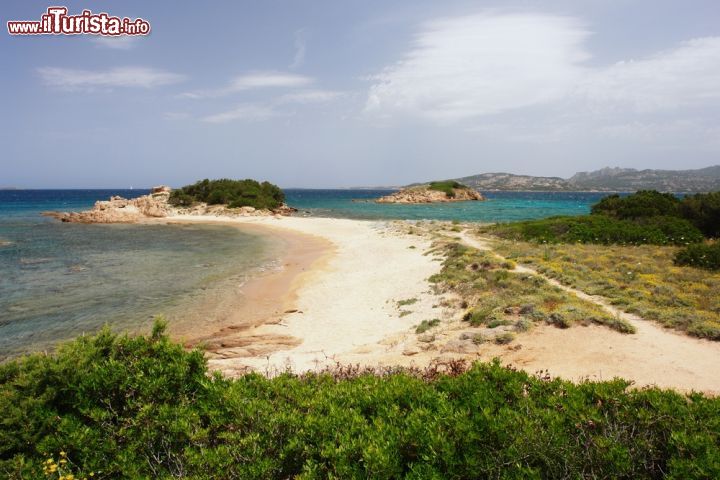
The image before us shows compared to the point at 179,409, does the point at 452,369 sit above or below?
Result: below

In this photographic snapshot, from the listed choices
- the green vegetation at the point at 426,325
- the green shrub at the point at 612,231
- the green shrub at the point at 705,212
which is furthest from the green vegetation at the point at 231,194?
the green vegetation at the point at 426,325

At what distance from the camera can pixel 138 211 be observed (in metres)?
65.1

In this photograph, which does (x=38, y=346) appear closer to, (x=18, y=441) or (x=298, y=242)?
(x=18, y=441)

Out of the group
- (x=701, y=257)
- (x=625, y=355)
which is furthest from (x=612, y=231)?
(x=625, y=355)

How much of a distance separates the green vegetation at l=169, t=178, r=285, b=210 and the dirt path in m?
65.8

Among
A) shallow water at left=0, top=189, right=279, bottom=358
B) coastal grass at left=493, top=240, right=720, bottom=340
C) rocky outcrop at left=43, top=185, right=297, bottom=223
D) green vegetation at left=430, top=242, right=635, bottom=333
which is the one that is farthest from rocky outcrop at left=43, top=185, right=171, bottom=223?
coastal grass at left=493, top=240, right=720, bottom=340

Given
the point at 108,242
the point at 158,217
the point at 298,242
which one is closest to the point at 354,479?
the point at 298,242

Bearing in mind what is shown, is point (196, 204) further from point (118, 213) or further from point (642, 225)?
point (642, 225)

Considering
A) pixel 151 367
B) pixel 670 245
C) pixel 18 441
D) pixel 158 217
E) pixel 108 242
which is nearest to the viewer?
pixel 18 441

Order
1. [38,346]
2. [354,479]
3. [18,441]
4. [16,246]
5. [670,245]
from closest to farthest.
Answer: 1. [354,479]
2. [18,441]
3. [38,346]
4. [670,245]
5. [16,246]

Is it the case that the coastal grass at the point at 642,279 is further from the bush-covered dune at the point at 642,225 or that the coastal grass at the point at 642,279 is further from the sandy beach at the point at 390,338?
the bush-covered dune at the point at 642,225

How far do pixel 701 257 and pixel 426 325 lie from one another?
48.7 feet

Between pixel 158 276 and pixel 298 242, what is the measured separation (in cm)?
1662

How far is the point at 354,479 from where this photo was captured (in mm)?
3943
